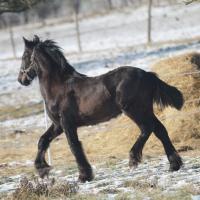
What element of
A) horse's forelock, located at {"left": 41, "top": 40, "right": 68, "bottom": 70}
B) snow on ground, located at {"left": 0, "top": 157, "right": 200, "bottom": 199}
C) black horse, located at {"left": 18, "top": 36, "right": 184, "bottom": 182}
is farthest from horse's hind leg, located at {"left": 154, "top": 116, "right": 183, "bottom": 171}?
horse's forelock, located at {"left": 41, "top": 40, "right": 68, "bottom": 70}

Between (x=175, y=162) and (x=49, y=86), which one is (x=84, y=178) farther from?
(x=49, y=86)

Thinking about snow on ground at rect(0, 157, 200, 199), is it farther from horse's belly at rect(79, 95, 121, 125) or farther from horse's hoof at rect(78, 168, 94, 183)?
horse's belly at rect(79, 95, 121, 125)

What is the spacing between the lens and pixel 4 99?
20.2m

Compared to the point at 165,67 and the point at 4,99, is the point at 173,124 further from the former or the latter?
the point at 4,99

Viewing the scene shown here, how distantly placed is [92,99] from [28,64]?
1254 millimetres

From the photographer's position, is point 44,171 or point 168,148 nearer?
point 168,148

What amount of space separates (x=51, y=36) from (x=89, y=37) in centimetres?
380

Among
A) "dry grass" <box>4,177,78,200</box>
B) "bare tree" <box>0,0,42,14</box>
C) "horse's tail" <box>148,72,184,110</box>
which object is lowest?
"dry grass" <box>4,177,78,200</box>

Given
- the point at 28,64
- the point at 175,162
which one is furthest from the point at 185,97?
the point at 28,64

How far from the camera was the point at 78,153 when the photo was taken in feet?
28.6

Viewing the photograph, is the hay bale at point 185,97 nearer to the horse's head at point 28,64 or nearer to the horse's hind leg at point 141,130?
the horse's hind leg at point 141,130

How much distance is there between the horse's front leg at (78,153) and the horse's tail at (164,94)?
4.09ft

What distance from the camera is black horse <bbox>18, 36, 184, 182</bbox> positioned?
8.55m

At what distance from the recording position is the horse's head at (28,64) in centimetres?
920
